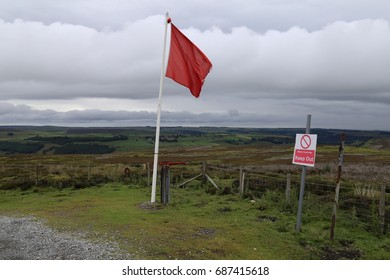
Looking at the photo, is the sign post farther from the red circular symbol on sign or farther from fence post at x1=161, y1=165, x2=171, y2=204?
fence post at x1=161, y1=165, x2=171, y2=204

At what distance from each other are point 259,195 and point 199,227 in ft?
20.9

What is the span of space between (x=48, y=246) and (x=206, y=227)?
4.84 meters

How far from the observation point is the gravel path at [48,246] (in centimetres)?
807

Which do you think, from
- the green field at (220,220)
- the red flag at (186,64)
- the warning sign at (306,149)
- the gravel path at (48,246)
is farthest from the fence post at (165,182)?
the warning sign at (306,149)

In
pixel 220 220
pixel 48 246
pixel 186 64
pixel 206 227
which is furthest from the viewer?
pixel 186 64

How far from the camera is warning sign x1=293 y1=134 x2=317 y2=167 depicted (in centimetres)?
980

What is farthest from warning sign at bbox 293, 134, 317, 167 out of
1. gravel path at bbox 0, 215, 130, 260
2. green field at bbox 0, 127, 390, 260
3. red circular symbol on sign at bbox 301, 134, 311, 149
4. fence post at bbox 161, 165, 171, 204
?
fence post at bbox 161, 165, 171, 204

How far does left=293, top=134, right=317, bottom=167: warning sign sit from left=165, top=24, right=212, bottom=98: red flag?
5109mm

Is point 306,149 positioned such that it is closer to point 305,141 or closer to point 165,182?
point 305,141

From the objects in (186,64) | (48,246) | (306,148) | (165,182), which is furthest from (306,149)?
(48,246)

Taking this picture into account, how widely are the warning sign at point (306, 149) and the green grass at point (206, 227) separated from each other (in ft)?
7.60

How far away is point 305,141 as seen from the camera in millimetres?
10109

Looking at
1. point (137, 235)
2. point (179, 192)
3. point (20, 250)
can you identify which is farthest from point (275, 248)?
point (179, 192)

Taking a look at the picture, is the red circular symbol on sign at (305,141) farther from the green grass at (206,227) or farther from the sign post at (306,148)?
the green grass at (206,227)
